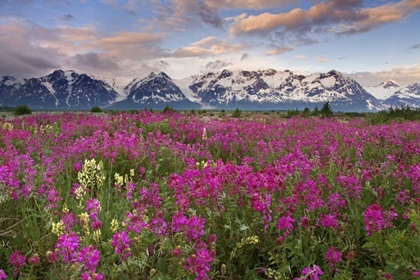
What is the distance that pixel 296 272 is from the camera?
2.97 metres

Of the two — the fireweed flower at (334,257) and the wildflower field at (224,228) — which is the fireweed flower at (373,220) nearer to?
the wildflower field at (224,228)

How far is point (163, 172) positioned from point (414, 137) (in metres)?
6.59

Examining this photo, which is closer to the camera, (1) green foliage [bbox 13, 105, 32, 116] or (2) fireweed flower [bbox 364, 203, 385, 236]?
(2) fireweed flower [bbox 364, 203, 385, 236]

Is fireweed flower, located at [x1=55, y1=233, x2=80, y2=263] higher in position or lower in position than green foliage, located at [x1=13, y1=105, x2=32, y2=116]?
lower

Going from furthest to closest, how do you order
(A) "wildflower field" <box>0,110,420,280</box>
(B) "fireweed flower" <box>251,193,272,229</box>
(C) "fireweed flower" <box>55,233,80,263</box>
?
(B) "fireweed flower" <box>251,193,272,229</box>, (A) "wildflower field" <box>0,110,420,280</box>, (C) "fireweed flower" <box>55,233,80,263</box>

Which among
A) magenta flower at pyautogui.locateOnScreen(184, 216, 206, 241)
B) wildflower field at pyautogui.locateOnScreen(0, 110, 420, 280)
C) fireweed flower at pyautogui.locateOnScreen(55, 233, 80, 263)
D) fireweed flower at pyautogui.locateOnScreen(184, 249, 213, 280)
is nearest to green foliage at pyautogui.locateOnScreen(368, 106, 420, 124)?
wildflower field at pyautogui.locateOnScreen(0, 110, 420, 280)

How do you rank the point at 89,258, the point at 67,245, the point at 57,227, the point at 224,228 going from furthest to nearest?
the point at 224,228 < the point at 57,227 < the point at 67,245 < the point at 89,258

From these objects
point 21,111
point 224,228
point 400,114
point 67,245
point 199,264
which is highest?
point 21,111

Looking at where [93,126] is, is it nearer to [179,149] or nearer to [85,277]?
[179,149]

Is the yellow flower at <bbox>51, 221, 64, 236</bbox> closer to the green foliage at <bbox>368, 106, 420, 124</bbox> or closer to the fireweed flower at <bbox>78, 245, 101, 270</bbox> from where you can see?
the fireweed flower at <bbox>78, 245, 101, 270</bbox>

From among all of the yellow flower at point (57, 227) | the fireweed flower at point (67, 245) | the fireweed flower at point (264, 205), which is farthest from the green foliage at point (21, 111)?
the fireweed flower at point (264, 205)

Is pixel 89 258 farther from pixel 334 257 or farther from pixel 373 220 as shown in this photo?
pixel 373 220

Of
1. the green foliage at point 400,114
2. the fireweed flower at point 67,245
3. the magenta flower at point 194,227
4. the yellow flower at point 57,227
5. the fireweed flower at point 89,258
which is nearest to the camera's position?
the fireweed flower at point 89,258

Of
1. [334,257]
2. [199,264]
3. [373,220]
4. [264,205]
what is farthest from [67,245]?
[373,220]
